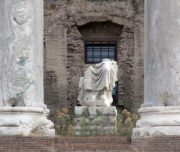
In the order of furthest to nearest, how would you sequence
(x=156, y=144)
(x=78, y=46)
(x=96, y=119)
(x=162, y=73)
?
1. (x=78, y=46)
2. (x=96, y=119)
3. (x=162, y=73)
4. (x=156, y=144)

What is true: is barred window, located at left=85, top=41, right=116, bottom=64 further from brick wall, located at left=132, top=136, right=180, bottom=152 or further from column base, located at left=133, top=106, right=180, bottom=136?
brick wall, located at left=132, top=136, right=180, bottom=152

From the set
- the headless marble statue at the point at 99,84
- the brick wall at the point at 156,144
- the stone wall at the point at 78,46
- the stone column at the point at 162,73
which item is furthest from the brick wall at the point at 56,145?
the stone wall at the point at 78,46

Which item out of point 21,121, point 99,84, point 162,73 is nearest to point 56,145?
point 21,121

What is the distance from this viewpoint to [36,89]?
8344mm

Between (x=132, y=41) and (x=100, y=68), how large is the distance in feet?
15.2

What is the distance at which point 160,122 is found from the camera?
290 inches

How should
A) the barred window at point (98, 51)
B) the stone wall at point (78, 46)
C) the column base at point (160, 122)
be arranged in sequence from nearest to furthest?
1. the column base at point (160, 122)
2. the stone wall at point (78, 46)
3. the barred window at point (98, 51)

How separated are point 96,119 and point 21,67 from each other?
2536mm

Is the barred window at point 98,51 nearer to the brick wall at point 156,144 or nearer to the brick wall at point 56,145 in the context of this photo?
the brick wall at point 56,145

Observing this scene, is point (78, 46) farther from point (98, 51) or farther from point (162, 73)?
point (162, 73)

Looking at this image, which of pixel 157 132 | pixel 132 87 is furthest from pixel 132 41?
pixel 157 132

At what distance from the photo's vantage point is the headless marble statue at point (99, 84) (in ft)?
34.1

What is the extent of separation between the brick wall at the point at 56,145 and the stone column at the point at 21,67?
633 mm

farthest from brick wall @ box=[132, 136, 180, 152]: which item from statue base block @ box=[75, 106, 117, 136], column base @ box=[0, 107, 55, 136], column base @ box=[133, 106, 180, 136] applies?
statue base block @ box=[75, 106, 117, 136]
